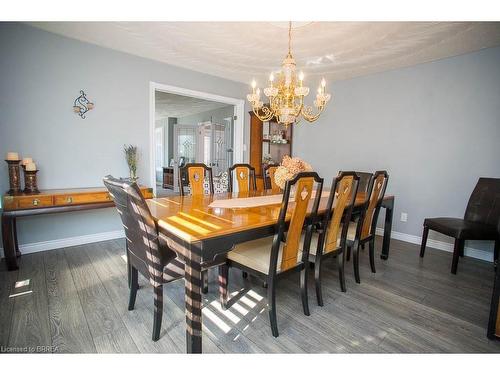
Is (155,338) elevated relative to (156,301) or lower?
lower

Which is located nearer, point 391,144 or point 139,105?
point 139,105

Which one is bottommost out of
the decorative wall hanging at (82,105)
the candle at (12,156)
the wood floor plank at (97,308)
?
the wood floor plank at (97,308)

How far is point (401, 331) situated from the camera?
1.69m

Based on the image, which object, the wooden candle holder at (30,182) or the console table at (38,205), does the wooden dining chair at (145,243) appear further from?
the wooden candle holder at (30,182)

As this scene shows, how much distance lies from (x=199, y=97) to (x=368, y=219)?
3094mm

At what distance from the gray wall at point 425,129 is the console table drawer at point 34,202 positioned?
4.10m

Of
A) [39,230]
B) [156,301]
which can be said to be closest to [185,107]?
[39,230]

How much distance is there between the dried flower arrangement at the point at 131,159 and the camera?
10.7 ft

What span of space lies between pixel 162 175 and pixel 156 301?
26.9 feet

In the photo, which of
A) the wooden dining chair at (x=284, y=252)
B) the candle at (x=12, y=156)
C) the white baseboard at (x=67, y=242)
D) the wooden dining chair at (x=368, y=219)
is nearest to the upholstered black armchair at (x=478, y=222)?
the wooden dining chair at (x=368, y=219)

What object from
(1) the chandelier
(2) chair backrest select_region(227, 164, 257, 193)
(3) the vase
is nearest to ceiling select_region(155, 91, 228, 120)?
(3) the vase

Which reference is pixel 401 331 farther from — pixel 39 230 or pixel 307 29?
pixel 39 230

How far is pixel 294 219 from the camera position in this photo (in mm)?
1647
